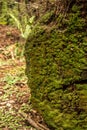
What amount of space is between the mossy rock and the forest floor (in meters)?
0.47

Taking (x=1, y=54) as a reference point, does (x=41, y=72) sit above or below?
above

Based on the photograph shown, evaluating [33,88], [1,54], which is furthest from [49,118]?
[1,54]

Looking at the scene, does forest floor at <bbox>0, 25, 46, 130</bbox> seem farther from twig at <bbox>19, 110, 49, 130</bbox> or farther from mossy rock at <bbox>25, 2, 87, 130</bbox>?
mossy rock at <bbox>25, 2, 87, 130</bbox>

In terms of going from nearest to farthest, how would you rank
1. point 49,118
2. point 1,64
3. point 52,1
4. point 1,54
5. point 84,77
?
point 84,77 → point 49,118 → point 52,1 → point 1,64 → point 1,54

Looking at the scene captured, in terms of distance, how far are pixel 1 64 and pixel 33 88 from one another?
159 inches

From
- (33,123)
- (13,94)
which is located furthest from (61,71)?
(13,94)

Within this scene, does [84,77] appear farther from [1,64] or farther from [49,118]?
[1,64]

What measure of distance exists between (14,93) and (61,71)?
1.86 metres

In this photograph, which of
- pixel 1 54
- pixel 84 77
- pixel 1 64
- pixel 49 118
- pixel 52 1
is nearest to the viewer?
pixel 84 77

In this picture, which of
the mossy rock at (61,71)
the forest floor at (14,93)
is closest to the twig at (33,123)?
the forest floor at (14,93)

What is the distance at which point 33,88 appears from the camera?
15.2 feet

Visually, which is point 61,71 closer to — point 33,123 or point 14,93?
point 33,123

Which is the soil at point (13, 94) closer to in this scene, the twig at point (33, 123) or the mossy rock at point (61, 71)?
the twig at point (33, 123)

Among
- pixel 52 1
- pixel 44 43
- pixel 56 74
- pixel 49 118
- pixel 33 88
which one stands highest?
pixel 52 1
